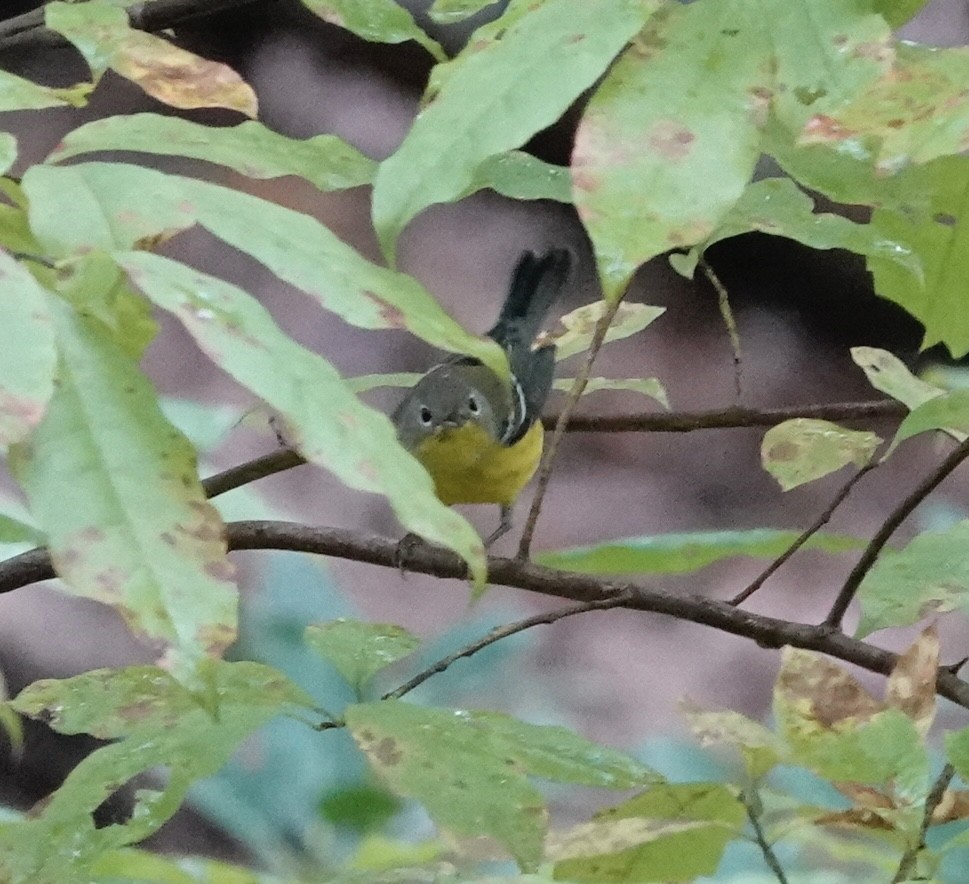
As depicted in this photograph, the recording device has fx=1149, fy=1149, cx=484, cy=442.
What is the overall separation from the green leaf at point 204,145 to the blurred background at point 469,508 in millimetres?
1010

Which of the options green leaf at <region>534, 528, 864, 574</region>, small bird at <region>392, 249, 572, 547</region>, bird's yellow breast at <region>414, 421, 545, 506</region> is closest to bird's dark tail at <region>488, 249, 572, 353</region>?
small bird at <region>392, 249, 572, 547</region>

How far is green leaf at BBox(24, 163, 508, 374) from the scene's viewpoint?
273 mm

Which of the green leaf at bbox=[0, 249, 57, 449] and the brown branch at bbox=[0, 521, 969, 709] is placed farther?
the brown branch at bbox=[0, 521, 969, 709]

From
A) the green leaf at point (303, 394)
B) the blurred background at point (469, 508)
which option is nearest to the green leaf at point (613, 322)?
the green leaf at point (303, 394)

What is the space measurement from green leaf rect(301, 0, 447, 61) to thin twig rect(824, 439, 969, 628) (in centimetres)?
27

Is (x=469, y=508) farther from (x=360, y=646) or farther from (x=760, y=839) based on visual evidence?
(x=760, y=839)

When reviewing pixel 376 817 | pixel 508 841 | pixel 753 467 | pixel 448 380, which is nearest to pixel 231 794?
pixel 376 817

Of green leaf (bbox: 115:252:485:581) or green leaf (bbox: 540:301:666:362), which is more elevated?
green leaf (bbox: 115:252:485:581)

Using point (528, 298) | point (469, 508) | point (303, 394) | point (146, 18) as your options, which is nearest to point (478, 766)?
point (303, 394)

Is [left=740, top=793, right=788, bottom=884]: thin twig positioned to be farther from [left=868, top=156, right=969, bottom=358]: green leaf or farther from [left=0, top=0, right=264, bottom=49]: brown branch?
[left=0, top=0, right=264, bottom=49]: brown branch

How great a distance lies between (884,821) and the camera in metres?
0.36

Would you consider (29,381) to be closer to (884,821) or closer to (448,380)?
(884,821)

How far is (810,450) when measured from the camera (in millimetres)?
635

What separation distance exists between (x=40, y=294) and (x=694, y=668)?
1.48 m
